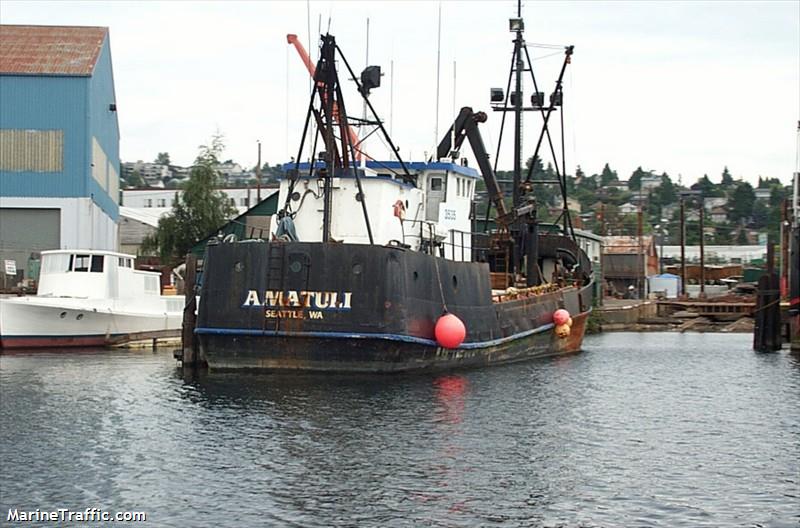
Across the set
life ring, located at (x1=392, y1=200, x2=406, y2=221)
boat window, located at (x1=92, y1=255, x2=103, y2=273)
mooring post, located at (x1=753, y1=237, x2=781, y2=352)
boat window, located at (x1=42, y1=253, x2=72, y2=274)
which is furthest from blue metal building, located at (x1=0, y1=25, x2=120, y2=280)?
mooring post, located at (x1=753, y1=237, x2=781, y2=352)

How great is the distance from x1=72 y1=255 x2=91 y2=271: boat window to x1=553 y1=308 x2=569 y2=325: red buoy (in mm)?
14582

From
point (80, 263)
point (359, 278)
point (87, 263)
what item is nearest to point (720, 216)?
point (87, 263)

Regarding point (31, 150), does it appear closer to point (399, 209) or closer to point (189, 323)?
point (189, 323)

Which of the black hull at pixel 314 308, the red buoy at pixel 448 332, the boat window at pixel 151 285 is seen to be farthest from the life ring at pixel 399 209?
the boat window at pixel 151 285

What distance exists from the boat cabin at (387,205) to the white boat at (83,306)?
9.93m

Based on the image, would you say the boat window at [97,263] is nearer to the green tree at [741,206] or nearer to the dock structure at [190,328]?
the dock structure at [190,328]

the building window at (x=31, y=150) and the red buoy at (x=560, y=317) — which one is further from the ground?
the building window at (x=31, y=150)

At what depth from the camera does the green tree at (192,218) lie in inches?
2343

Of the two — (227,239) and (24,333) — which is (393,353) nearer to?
(227,239)

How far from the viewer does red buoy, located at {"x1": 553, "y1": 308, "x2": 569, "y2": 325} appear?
3801 cm

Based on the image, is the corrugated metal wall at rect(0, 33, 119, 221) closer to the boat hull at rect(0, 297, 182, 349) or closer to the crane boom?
the boat hull at rect(0, 297, 182, 349)

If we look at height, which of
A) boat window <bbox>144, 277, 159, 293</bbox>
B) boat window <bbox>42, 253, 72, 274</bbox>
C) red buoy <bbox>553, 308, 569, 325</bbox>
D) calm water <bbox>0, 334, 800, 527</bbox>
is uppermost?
boat window <bbox>42, 253, 72, 274</bbox>

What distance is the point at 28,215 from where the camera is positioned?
47906 mm

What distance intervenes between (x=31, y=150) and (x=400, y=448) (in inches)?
1307
